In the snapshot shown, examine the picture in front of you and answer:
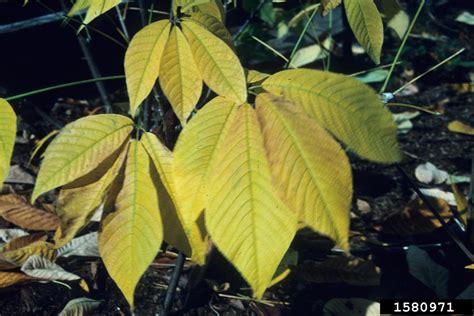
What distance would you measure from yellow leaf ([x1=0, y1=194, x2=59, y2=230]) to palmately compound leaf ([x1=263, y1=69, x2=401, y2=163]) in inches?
36.3

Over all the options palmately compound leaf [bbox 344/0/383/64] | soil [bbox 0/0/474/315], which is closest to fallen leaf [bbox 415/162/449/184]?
soil [bbox 0/0/474/315]

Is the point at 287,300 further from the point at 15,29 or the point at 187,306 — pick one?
the point at 15,29

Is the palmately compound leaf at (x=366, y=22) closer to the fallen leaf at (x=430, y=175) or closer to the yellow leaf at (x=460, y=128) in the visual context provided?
the fallen leaf at (x=430, y=175)

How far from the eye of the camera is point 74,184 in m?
0.67

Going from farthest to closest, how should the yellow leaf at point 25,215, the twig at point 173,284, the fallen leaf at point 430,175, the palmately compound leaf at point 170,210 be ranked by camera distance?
the fallen leaf at point 430,175
the yellow leaf at point 25,215
the twig at point 173,284
the palmately compound leaf at point 170,210

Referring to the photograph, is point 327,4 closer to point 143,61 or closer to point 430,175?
point 143,61

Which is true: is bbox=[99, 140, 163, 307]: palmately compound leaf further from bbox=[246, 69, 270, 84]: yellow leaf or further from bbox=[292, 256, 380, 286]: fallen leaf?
bbox=[292, 256, 380, 286]: fallen leaf

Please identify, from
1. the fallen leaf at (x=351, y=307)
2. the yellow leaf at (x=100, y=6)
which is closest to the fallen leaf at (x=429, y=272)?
the fallen leaf at (x=351, y=307)

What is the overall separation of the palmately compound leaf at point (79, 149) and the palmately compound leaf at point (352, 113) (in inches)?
8.8

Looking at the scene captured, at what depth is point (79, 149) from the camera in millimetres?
622

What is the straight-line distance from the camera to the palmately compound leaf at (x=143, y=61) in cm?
61

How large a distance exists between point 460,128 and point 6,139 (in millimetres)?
1534

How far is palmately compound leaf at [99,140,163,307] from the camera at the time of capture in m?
0.59

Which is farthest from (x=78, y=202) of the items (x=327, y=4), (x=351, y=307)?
(x=351, y=307)
